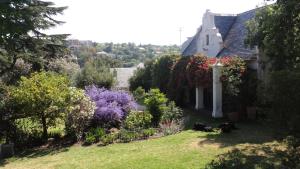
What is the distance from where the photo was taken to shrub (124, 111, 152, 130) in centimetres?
1745

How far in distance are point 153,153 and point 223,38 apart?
55.1ft

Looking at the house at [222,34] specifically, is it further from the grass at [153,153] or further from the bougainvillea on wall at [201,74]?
the grass at [153,153]

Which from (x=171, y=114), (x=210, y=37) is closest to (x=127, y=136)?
(x=171, y=114)

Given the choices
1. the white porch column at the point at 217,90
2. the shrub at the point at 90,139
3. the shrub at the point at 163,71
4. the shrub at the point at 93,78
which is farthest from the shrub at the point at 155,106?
the shrub at the point at 93,78

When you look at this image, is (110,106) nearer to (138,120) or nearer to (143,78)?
(138,120)

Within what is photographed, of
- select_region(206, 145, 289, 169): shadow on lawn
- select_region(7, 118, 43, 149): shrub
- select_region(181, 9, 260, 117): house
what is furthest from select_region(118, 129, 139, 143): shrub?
select_region(181, 9, 260, 117): house

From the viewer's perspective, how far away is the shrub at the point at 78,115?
1664 centimetres

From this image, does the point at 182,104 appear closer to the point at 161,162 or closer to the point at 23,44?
the point at 23,44

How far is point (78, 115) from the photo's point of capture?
656 inches

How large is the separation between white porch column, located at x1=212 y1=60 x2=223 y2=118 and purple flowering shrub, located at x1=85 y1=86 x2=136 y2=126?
439 cm

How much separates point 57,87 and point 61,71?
15361 millimetres

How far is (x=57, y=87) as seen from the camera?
675 inches

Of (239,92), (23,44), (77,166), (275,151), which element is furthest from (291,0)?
(23,44)

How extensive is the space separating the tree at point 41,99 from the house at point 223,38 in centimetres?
824
